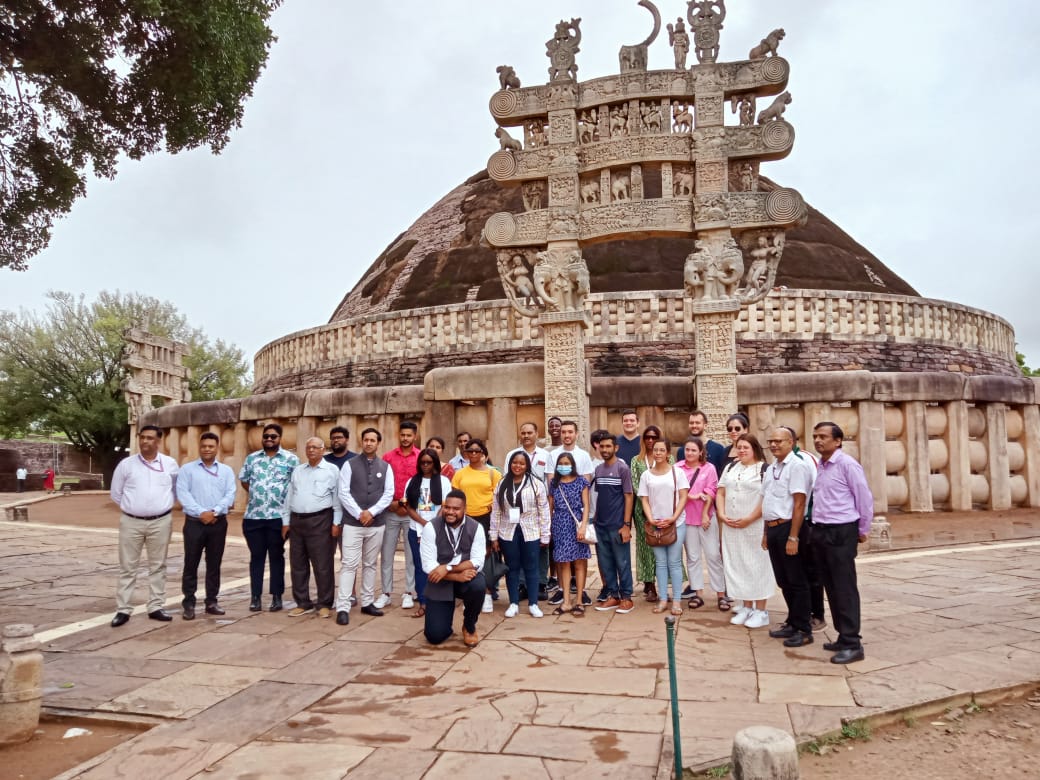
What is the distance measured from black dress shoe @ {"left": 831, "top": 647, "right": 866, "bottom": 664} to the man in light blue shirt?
441 cm

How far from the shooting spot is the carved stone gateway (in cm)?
845

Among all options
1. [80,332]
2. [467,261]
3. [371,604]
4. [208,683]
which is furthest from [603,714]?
[80,332]

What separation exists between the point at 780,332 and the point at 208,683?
44.8ft

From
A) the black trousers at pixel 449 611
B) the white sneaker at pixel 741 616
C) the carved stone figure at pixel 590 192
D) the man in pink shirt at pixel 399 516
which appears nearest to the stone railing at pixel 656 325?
the carved stone figure at pixel 590 192

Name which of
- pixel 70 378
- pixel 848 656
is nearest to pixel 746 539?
pixel 848 656

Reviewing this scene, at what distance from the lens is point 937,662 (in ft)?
14.2

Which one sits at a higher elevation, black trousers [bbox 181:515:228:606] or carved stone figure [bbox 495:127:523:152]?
carved stone figure [bbox 495:127:523:152]

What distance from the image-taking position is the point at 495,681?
425 centimetres

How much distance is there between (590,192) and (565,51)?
171 cm

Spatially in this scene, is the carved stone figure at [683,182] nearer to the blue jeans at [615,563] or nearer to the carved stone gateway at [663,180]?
the carved stone gateway at [663,180]

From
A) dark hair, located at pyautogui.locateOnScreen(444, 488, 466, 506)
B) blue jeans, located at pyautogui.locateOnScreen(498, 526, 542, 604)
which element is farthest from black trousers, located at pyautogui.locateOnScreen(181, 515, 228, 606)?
blue jeans, located at pyautogui.locateOnScreen(498, 526, 542, 604)

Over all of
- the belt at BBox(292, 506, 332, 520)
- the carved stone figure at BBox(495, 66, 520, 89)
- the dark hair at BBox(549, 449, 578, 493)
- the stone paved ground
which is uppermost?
the carved stone figure at BBox(495, 66, 520, 89)

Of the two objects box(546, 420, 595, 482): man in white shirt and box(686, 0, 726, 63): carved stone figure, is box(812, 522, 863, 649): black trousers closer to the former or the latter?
box(546, 420, 595, 482): man in white shirt

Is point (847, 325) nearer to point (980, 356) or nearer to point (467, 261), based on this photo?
point (980, 356)
